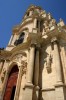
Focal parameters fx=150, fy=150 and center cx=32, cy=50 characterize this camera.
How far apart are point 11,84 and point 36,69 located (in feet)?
10.9

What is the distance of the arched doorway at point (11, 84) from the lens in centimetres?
1397

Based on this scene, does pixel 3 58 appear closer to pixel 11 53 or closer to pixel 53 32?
pixel 11 53

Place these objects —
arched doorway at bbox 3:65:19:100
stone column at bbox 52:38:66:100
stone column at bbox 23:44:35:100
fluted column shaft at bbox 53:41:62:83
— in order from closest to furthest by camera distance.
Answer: stone column at bbox 52:38:66:100 → stone column at bbox 23:44:35:100 → fluted column shaft at bbox 53:41:62:83 → arched doorway at bbox 3:65:19:100

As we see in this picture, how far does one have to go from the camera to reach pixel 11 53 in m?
18.3

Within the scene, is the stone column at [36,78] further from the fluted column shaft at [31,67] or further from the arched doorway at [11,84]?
the arched doorway at [11,84]

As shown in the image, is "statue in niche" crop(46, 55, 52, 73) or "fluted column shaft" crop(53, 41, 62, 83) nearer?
"fluted column shaft" crop(53, 41, 62, 83)

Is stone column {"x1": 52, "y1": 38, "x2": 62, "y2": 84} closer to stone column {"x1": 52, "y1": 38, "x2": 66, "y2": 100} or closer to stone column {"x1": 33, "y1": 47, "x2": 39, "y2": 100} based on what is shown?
stone column {"x1": 52, "y1": 38, "x2": 66, "y2": 100}

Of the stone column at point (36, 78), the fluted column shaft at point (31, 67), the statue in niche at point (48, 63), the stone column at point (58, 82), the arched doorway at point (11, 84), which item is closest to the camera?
the stone column at point (58, 82)

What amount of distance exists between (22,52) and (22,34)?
606cm

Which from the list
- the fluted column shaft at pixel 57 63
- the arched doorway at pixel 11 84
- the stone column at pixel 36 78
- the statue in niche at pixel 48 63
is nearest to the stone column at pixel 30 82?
the stone column at pixel 36 78

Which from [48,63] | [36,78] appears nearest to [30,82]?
[36,78]

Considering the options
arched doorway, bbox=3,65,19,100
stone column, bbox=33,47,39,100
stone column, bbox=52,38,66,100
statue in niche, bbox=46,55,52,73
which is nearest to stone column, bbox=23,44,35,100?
stone column, bbox=33,47,39,100

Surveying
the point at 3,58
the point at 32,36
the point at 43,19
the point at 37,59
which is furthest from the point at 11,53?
the point at 43,19

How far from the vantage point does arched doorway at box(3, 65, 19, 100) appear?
45.8ft
